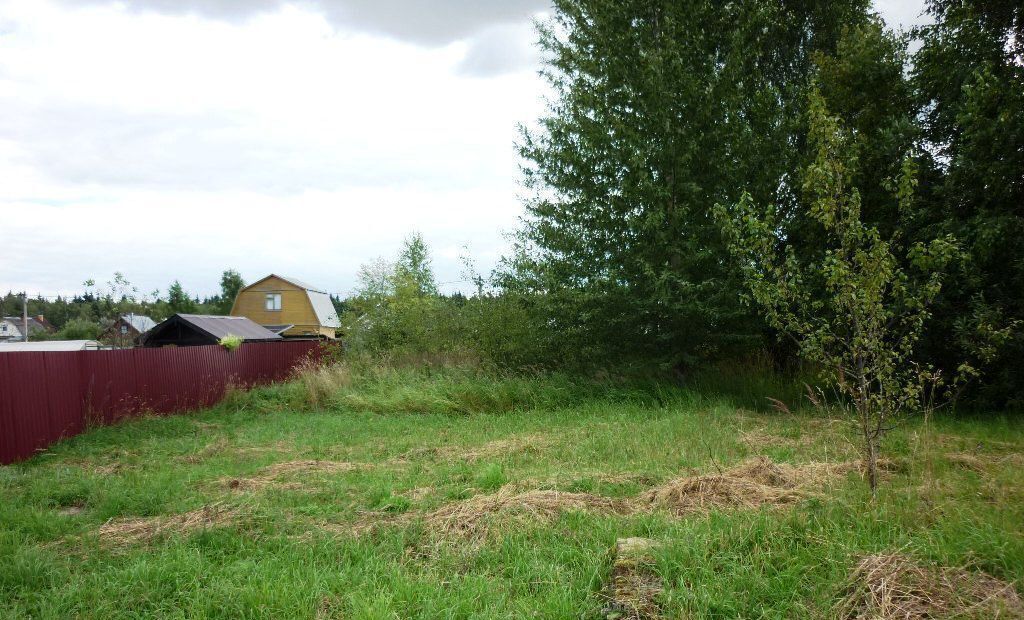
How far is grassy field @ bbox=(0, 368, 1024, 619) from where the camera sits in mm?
3119

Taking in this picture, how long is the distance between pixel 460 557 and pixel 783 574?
188 centimetres

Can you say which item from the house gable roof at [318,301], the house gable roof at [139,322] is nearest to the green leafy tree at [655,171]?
the house gable roof at [139,322]

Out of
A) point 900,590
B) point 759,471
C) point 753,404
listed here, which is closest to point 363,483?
point 759,471

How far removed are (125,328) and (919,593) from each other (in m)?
35.3

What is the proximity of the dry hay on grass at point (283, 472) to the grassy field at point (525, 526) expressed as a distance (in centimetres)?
4

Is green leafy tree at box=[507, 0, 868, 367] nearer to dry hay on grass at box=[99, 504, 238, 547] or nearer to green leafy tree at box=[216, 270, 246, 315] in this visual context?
dry hay on grass at box=[99, 504, 238, 547]

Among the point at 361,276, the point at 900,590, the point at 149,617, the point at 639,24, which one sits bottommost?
the point at 149,617

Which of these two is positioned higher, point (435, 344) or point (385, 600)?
point (435, 344)

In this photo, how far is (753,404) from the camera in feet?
32.8

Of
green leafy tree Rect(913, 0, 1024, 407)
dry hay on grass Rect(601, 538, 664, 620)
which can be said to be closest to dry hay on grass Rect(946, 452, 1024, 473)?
green leafy tree Rect(913, 0, 1024, 407)

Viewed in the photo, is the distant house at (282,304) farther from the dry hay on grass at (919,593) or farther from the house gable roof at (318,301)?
the dry hay on grass at (919,593)

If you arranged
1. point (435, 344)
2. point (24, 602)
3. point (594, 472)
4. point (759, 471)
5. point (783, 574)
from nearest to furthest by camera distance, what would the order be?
1. point (783, 574)
2. point (24, 602)
3. point (759, 471)
4. point (594, 472)
5. point (435, 344)

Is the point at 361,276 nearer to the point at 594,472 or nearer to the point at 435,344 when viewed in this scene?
the point at 435,344

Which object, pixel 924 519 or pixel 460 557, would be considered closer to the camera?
pixel 924 519
